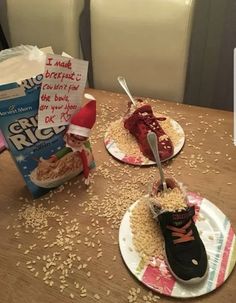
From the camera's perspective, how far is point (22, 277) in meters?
0.67

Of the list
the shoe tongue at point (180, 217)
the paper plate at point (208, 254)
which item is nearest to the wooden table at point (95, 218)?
the paper plate at point (208, 254)

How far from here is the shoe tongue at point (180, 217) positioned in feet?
2.14

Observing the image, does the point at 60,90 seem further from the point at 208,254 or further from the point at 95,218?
the point at 208,254

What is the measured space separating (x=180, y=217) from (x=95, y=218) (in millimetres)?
202

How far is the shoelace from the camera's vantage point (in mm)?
646

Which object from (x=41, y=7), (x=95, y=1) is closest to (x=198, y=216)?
(x=95, y=1)

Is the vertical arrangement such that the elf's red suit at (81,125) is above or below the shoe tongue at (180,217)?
above

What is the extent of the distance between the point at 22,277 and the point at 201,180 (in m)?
0.45

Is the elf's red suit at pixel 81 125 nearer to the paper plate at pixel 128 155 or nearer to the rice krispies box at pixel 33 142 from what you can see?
the rice krispies box at pixel 33 142

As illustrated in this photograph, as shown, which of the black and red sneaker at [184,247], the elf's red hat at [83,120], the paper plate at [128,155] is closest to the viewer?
the black and red sneaker at [184,247]

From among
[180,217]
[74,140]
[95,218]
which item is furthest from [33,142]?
[180,217]

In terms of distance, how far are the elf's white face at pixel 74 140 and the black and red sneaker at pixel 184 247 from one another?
0.25 meters

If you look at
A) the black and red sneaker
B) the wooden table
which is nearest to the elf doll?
the wooden table

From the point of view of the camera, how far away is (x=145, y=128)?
911 millimetres
